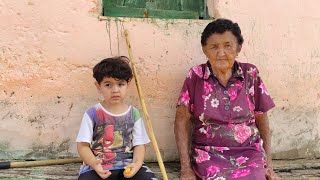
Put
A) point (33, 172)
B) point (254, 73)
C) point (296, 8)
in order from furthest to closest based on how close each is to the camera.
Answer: point (296, 8), point (254, 73), point (33, 172)

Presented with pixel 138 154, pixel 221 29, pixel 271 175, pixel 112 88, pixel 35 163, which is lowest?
pixel 271 175

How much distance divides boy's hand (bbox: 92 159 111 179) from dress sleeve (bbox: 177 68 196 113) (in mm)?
774

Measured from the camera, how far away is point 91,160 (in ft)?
9.06

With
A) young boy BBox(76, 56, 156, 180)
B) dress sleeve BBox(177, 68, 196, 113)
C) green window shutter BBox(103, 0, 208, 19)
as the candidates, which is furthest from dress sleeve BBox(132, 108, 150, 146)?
green window shutter BBox(103, 0, 208, 19)

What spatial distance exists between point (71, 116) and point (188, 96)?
33.7 inches

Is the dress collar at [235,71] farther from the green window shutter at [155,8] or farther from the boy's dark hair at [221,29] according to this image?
the green window shutter at [155,8]

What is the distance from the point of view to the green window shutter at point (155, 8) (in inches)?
134

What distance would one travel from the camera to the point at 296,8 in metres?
3.68

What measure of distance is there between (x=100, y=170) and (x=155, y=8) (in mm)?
1378

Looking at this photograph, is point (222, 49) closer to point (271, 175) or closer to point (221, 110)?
point (221, 110)

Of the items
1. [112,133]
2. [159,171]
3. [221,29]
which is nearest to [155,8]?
[221,29]

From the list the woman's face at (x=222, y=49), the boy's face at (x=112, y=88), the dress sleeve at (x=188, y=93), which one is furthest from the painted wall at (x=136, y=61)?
the boy's face at (x=112, y=88)

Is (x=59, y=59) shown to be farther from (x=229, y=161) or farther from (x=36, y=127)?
(x=229, y=161)

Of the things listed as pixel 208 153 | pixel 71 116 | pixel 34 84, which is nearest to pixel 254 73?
pixel 208 153
